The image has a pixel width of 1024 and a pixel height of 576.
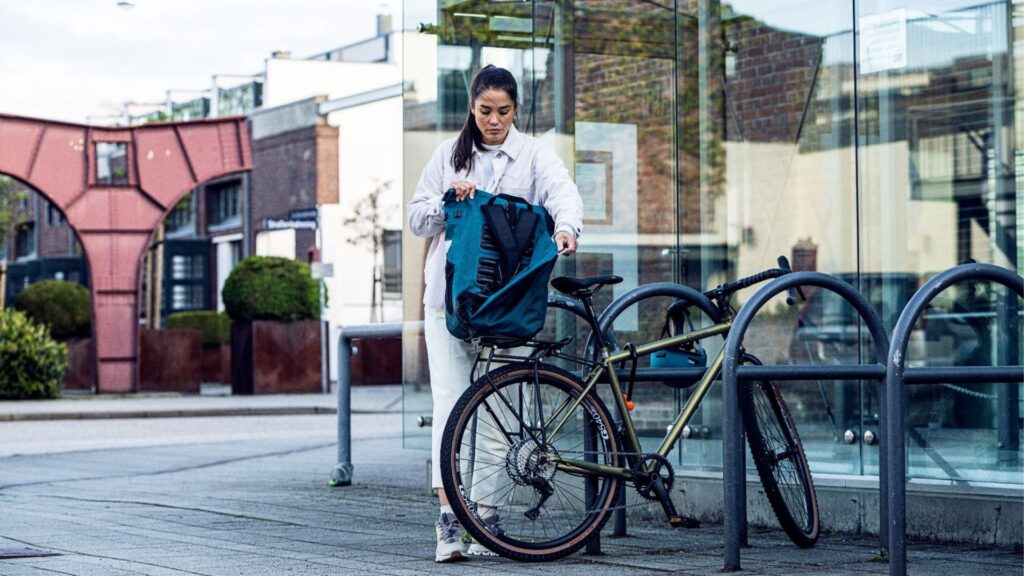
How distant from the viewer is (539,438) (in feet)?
18.1

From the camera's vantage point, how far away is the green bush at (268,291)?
90.3 ft

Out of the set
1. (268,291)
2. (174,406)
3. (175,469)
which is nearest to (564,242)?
(175,469)

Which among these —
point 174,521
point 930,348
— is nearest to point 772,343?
point 930,348

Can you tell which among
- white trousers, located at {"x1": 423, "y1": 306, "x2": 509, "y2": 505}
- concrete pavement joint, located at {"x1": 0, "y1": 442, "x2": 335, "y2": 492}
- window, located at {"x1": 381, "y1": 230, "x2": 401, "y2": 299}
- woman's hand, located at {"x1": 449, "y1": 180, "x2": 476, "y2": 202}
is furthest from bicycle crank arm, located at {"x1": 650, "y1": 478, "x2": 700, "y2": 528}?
window, located at {"x1": 381, "y1": 230, "x2": 401, "y2": 299}

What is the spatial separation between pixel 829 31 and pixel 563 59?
1470mm

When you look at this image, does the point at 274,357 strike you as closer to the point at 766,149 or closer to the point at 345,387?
the point at 345,387

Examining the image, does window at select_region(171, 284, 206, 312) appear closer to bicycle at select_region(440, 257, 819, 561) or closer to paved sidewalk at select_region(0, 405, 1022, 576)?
paved sidewalk at select_region(0, 405, 1022, 576)

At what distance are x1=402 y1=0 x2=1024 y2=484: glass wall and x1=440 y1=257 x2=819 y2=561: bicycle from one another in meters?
1.86

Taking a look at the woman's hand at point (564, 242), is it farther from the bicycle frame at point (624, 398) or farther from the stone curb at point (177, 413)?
the stone curb at point (177, 413)

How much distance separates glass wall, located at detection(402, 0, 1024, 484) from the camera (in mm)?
7949

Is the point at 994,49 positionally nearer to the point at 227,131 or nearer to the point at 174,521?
the point at 174,521

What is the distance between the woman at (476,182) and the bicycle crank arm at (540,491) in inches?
12.3

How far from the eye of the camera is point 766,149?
875 cm

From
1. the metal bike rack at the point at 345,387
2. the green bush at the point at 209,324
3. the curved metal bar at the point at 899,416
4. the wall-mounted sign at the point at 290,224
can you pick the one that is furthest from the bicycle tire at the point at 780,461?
the green bush at the point at 209,324
